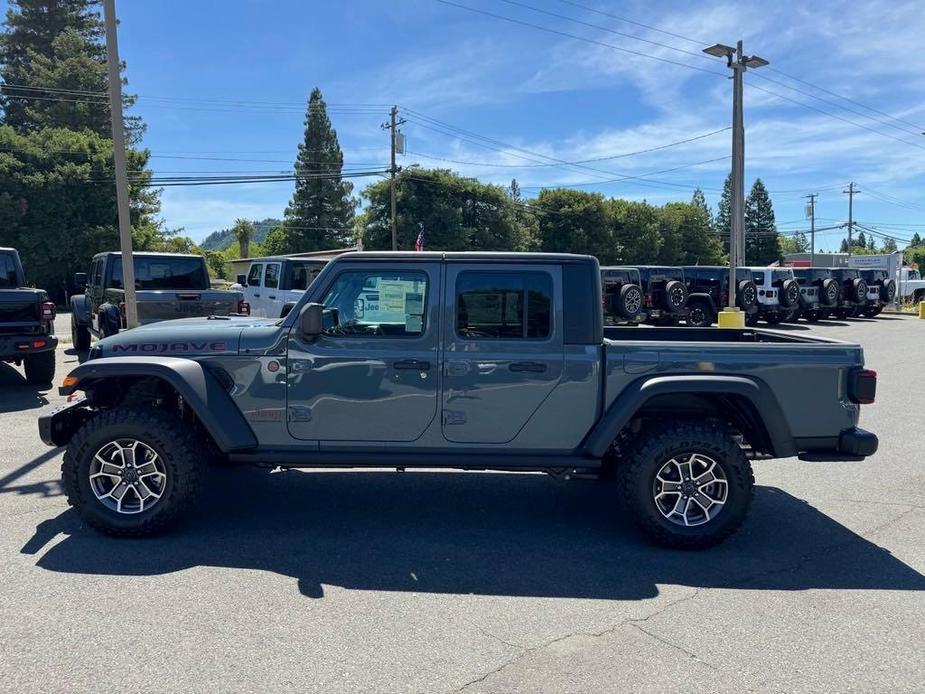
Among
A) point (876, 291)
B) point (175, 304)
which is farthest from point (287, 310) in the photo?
point (876, 291)

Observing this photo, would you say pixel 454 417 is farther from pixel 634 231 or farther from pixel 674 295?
pixel 634 231

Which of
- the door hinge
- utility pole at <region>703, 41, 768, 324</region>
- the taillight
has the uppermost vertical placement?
utility pole at <region>703, 41, 768, 324</region>

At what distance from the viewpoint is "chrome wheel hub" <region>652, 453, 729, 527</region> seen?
448cm

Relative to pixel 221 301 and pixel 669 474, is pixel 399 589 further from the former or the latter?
pixel 221 301

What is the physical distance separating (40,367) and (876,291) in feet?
94.8

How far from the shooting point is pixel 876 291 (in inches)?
1096

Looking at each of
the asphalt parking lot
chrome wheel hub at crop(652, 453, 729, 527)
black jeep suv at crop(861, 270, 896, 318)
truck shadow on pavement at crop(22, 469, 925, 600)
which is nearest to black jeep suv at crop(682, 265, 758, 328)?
black jeep suv at crop(861, 270, 896, 318)

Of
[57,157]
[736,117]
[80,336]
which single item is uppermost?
[57,157]

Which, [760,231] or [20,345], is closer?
[20,345]

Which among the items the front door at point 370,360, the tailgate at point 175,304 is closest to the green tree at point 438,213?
the tailgate at point 175,304

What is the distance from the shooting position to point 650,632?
3477mm

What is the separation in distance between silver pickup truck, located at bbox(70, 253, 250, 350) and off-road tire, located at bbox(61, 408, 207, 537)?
685cm

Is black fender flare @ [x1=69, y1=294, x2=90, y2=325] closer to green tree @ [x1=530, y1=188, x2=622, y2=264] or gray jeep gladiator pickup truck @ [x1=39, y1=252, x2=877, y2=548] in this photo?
gray jeep gladiator pickup truck @ [x1=39, y1=252, x2=877, y2=548]

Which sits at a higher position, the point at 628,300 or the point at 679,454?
the point at 628,300
